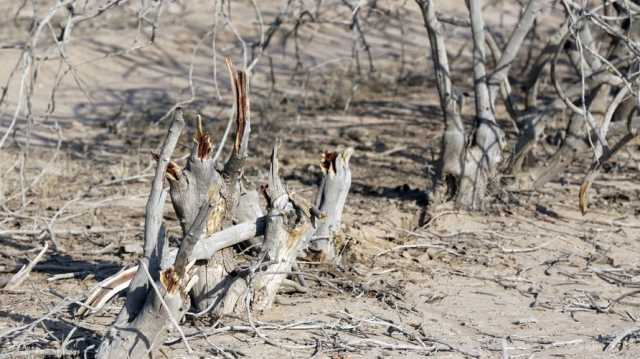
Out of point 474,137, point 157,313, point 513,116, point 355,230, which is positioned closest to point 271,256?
point 157,313

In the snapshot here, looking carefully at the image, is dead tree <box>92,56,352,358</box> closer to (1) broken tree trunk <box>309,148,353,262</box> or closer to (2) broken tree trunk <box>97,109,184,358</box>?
(2) broken tree trunk <box>97,109,184,358</box>

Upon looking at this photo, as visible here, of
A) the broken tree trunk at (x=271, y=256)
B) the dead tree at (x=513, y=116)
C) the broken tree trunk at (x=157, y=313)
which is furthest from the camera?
the dead tree at (x=513, y=116)

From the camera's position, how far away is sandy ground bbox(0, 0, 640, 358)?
4.76 m

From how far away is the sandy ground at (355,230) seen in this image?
4.76m

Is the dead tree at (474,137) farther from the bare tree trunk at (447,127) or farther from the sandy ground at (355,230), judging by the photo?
the sandy ground at (355,230)

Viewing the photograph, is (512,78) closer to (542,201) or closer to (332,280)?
(542,201)

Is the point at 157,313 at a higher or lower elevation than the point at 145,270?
lower

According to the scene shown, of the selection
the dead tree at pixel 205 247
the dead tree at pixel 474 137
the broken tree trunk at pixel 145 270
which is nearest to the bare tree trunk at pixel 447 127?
the dead tree at pixel 474 137

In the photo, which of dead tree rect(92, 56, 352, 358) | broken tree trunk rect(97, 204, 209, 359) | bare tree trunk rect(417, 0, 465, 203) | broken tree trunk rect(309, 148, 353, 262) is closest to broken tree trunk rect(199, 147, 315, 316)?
dead tree rect(92, 56, 352, 358)

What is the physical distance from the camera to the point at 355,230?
6.12m

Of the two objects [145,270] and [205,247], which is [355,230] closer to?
[205,247]

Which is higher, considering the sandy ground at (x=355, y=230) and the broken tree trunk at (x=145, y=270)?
the broken tree trunk at (x=145, y=270)

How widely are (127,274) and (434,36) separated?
2.61 m

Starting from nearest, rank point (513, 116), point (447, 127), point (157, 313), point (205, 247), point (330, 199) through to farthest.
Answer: point (157, 313)
point (205, 247)
point (330, 199)
point (447, 127)
point (513, 116)
